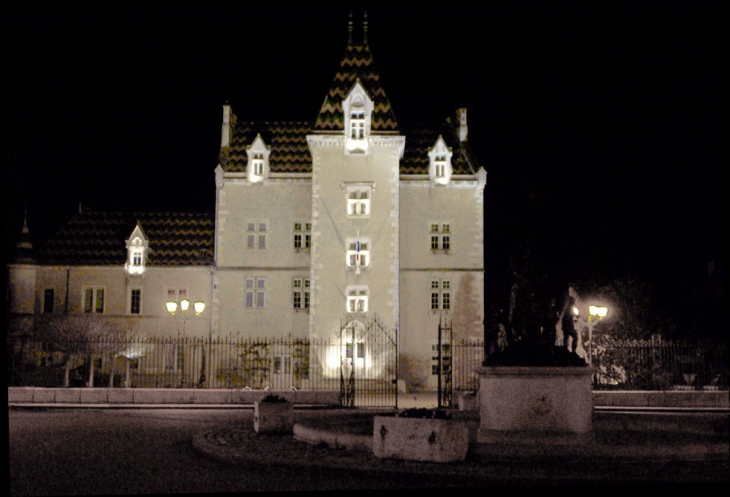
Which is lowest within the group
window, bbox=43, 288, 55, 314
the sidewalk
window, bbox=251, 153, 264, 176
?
the sidewalk

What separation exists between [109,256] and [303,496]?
36674 mm

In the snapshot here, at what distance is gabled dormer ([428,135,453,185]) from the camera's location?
138ft

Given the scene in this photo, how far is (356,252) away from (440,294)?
16.4 feet

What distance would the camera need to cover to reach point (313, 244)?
40.2 m

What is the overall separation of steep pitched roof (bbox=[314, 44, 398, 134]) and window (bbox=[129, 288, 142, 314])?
12.6m

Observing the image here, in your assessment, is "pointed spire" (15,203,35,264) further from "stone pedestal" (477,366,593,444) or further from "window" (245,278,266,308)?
"stone pedestal" (477,366,593,444)

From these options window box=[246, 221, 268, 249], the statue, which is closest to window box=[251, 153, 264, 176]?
window box=[246, 221, 268, 249]

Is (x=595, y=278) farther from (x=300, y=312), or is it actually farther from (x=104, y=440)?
(x=104, y=440)

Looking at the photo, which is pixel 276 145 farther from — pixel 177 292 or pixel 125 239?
pixel 125 239

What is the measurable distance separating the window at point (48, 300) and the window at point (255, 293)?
33.8 feet

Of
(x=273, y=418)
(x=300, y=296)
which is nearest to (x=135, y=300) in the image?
(x=300, y=296)

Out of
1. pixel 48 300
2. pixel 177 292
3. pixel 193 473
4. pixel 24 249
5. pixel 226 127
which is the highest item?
pixel 226 127

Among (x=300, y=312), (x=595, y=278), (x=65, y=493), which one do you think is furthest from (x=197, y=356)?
(x=65, y=493)

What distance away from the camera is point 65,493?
10.7 metres
